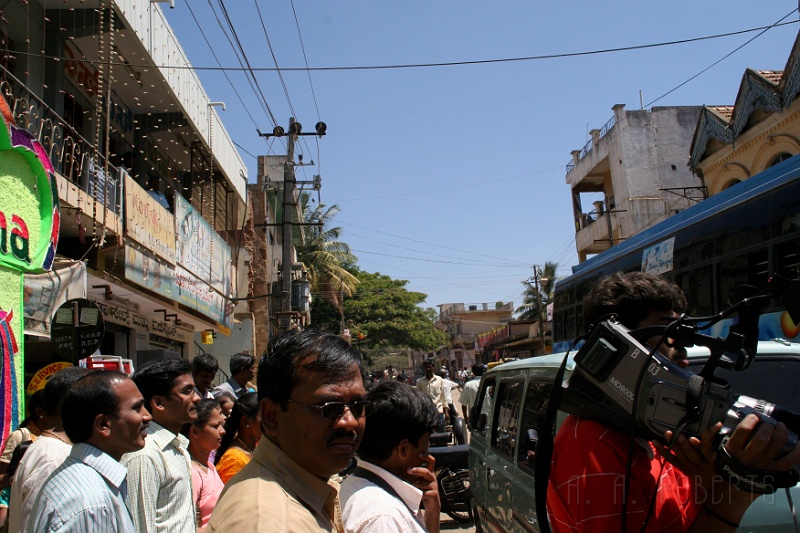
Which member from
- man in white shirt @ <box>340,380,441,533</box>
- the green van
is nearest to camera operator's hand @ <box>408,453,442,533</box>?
man in white shirt @ <box>340,380,441,533</box>

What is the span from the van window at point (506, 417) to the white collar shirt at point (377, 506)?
224 cm

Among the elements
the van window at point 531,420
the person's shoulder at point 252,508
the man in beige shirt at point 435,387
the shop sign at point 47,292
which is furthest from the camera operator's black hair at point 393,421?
the man in beige shirt at point 435,387

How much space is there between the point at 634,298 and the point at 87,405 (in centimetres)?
214

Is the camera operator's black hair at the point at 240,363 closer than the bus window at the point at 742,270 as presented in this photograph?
Yes

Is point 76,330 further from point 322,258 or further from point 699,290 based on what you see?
point 322,258

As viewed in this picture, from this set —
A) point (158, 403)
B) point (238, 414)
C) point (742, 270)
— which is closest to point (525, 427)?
point (238, 414)

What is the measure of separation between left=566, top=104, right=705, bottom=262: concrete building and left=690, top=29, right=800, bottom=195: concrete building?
5757mm

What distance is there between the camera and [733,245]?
8.34m

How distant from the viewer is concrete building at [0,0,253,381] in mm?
8617

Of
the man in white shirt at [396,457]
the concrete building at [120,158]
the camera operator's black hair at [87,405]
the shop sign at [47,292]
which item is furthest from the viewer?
the concrete building at [120,158]

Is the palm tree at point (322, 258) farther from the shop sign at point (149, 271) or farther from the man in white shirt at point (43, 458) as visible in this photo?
the man in white shirt at point (43, 458)

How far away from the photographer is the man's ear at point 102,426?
2.90 m

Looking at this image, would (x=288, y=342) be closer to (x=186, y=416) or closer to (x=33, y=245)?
(x=186, y=416)

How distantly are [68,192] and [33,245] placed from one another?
219 cm
